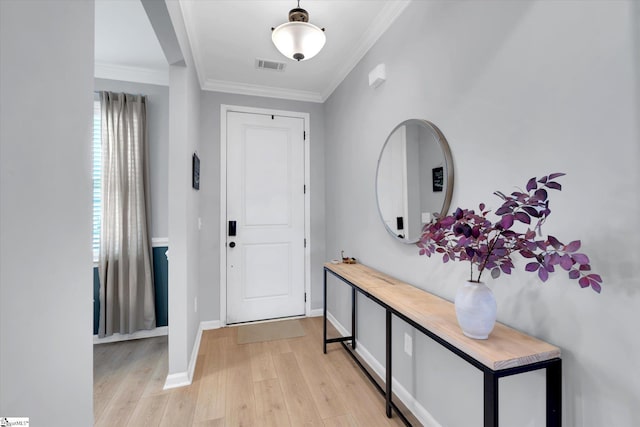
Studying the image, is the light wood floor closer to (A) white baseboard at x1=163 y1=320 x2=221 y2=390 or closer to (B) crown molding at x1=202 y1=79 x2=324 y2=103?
(A) white baseboard at x1=163 y1=320 x2=221 y2=390

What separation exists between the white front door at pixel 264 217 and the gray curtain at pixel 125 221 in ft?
2.61

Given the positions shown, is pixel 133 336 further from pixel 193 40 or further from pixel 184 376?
pixel 193 40

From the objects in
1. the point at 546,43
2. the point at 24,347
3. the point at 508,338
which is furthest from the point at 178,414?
the point at 546,43

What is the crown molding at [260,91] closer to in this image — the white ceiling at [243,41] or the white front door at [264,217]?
the white ceiling at [243,41]

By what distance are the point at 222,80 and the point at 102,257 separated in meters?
2.13

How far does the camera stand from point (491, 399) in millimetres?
893

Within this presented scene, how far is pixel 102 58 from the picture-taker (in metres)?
2.59

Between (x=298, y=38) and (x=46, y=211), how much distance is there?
1680mm

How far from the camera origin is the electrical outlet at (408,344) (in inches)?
70.6

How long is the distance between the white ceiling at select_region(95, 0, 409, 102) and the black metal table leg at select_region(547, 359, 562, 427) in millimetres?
2118

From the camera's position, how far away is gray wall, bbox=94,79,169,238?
2842 mm

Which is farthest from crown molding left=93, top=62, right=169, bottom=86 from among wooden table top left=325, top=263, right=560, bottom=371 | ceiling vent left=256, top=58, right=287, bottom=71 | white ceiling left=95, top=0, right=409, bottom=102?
wooden table top left=325, top=263, right=560, bottom=371

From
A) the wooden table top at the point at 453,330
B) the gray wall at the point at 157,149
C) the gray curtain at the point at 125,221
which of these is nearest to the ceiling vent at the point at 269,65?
the gray wall at the point at 157,149

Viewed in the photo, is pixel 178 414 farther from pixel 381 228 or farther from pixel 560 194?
pixel 560 194
